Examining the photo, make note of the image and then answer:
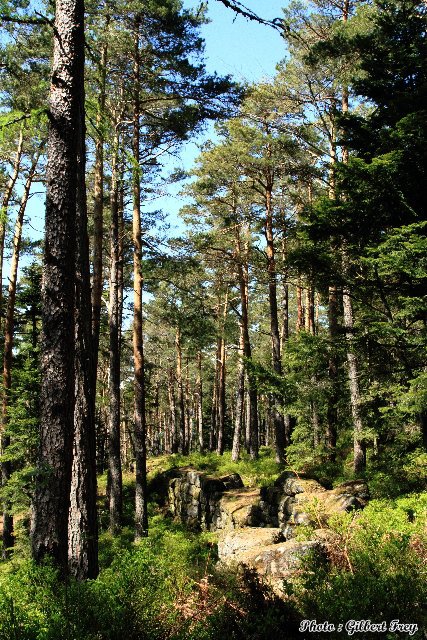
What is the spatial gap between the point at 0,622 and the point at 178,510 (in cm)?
1302

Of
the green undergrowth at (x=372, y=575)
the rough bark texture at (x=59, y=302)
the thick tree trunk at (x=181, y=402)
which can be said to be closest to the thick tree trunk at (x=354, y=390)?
the green undergrowth at (x=372, y=575)

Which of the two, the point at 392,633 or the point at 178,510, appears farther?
the point at 178,510

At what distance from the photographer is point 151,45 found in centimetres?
1221

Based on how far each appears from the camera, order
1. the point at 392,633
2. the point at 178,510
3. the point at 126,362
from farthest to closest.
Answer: the point at 126,362, the point at 178,510, the point at 392,633

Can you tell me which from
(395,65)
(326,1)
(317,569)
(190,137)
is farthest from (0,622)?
(326,1)

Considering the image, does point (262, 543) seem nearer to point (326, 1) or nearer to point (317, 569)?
point (317, 569)

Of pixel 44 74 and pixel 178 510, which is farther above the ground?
pixel 44 74

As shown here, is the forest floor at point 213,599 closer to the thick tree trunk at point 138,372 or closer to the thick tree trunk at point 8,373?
the thick tree trunk at point 138,372

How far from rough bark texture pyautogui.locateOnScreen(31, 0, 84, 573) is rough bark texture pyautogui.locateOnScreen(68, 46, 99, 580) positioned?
652mm

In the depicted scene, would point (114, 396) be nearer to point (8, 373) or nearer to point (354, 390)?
point (8, 373)

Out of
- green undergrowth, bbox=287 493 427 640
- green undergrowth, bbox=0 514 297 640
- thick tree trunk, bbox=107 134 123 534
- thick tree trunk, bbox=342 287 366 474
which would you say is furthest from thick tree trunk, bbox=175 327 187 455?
green undergrowth, bbox=0 514 297 640

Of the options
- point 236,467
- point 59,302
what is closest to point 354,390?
point 59,302

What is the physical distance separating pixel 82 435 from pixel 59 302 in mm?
2109

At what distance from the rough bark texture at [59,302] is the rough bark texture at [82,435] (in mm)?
652
